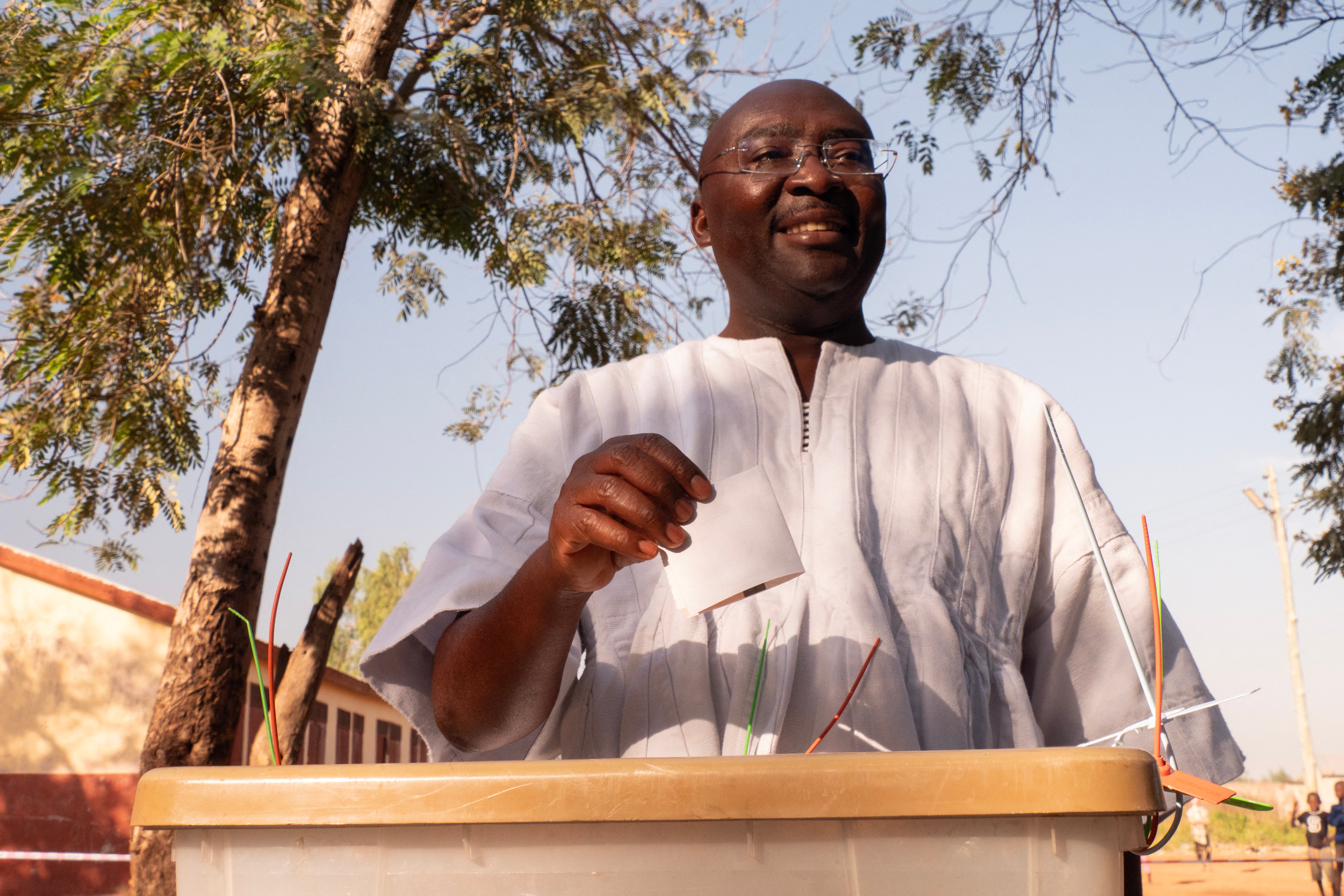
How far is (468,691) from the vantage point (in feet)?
3.47

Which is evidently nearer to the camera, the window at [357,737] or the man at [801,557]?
the man at [801,557]

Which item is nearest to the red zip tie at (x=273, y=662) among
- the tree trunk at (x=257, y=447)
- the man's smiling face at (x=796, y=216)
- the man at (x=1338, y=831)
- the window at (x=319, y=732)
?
the man's smiling face at (x=796, y=216)

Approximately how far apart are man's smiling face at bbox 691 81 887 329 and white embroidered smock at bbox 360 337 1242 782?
0.08m

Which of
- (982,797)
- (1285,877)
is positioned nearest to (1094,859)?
(982,797)

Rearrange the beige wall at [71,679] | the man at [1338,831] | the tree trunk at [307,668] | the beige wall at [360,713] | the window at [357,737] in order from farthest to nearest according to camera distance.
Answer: the window at [357,737] < the beige wall at [360,713] < the man at [1338,831] < the beige wall at [71,679] < the tree trunk at [307,668]

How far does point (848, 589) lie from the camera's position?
3.96 feet

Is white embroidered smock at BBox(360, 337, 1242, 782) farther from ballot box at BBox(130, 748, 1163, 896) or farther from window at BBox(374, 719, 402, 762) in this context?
window at BBox(374, 719, 402, 762)

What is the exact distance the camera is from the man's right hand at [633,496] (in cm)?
84

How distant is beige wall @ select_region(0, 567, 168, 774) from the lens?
10.8m

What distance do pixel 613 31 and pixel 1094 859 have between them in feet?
18.9

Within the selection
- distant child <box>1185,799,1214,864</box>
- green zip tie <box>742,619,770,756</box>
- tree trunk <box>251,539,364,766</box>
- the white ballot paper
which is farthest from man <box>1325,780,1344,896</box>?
the white ballot paper

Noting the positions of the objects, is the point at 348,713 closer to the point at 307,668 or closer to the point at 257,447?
the point at 307,668

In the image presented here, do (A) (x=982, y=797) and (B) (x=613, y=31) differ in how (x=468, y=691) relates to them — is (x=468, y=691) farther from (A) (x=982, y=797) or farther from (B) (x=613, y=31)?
(B) (x=613, y=31)

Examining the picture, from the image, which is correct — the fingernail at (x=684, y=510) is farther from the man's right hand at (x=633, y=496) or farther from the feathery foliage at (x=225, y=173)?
the feathery foliage at (x=225, y=173)
